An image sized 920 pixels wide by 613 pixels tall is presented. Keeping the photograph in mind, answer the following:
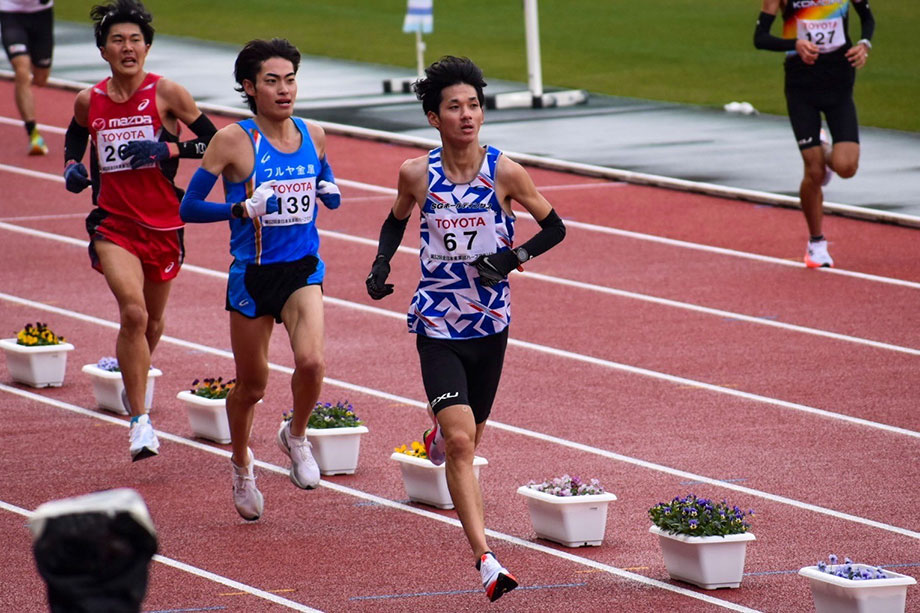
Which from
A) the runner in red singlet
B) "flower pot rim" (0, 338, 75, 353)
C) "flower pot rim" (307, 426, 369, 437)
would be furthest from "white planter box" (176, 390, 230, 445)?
"flower pot rim" (0, 338, 75, 353)

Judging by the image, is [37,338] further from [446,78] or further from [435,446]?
[446,78]

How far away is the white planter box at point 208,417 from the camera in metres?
9.24

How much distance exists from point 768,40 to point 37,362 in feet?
19.0

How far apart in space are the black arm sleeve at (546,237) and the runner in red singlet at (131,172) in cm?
221

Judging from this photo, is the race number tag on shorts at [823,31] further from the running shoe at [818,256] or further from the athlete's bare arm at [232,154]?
the athlete's bare arm at [232,154]

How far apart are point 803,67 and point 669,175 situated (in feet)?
13.3

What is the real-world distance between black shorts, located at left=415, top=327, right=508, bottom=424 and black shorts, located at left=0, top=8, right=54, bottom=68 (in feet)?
40.6

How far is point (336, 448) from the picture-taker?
859cm

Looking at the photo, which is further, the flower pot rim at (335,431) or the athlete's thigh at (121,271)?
the athlete's thigh at (121,271)

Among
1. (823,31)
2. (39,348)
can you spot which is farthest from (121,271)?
(823,31)

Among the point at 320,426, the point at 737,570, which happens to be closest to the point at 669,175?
the point at 320,426

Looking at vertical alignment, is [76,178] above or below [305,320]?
above

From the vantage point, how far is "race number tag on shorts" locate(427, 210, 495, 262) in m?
6.87

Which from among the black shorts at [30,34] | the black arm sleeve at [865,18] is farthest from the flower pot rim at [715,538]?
the black shorts at [30,34]
